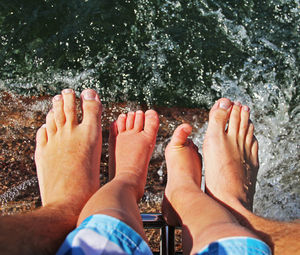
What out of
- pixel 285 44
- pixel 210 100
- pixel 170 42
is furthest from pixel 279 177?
pixel 170 42

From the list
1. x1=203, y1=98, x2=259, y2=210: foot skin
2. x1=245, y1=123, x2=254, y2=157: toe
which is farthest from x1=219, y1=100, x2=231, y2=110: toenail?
x1=245, y1=123, x2=254, y2=157: toe

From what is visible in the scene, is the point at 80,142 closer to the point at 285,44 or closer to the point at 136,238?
the point at 136,238

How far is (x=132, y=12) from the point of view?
2.23 m

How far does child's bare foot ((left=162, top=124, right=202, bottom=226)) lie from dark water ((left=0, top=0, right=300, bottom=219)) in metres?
0.28

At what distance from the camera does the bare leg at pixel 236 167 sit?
1.25 m

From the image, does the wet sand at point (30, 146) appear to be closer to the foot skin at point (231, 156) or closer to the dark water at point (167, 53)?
the dark water at point (167, 53)

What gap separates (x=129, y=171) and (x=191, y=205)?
1.27 feet

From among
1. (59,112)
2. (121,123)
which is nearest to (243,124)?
(121,123)

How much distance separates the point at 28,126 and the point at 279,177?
126cm

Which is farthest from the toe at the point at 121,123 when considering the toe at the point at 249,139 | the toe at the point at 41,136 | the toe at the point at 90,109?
the toe at the point at 249,139

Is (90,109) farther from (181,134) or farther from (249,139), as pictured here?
(249,139)

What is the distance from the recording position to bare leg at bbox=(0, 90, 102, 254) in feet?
3.44

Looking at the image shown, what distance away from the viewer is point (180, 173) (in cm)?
161

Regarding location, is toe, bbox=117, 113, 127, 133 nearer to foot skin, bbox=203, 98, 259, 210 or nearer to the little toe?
the little toe
